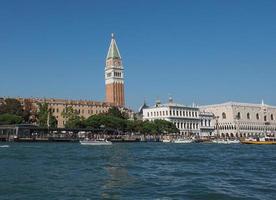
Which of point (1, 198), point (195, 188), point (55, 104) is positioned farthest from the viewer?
point (55, 104)

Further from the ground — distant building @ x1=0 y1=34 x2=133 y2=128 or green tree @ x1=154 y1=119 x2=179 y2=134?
distant building @ x1=0 y1=34 x2=133 y2=128

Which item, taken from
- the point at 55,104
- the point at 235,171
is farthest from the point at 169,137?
the point at 235,171

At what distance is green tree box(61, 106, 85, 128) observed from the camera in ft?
424

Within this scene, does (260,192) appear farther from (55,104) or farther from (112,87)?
(112,87)

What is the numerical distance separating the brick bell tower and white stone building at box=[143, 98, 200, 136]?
11.1m

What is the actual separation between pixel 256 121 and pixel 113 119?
3179 inches

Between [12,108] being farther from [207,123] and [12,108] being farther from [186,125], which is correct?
[207,123]

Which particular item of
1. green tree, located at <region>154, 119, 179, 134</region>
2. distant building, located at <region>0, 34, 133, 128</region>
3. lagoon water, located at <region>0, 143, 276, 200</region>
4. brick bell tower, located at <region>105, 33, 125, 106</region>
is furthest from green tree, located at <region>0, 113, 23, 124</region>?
lagoon water, located at <region>0, 143, 276, 200</region>

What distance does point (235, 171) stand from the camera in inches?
1225

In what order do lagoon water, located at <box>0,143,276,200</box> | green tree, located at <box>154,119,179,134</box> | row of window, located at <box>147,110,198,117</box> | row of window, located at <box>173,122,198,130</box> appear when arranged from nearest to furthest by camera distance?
lagoon water, located at <box>0,143,276,200</box> → green tree, located at <box>154,119,179,134</box> → row of window, located at <box>147,110,198,117</box> → row of window, located at <box>173,122,198,130</box>

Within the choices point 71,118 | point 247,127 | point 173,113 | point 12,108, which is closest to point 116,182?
point 12,108

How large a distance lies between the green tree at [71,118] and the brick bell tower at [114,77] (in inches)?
1016

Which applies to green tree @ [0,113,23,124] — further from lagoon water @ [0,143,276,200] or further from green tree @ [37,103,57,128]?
lagoon water @ [0,143,276,200]

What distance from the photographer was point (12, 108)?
5054 inches
